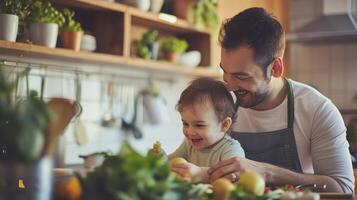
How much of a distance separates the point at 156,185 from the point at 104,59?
190cm

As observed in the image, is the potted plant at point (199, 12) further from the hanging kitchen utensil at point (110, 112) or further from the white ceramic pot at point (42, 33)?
the white ceramic pot at point (42, 33)

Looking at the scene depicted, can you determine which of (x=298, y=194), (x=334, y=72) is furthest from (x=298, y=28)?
(x=298, y=194)

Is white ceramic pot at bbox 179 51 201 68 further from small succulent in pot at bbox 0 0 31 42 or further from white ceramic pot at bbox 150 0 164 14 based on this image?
small succulent in pot at bbox 0 0 31 42

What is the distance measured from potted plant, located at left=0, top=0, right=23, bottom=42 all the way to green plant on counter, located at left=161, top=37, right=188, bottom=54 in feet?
3.58

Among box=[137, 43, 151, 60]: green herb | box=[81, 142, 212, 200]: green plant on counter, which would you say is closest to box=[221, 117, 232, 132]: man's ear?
box=[81, 142, 212, 200]: green plant on counter

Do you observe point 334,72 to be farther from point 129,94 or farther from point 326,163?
point 326,163

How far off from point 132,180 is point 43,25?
5.52 feet

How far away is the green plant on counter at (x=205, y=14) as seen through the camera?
3412 millimetres

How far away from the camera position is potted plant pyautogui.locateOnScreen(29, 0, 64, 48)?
2.44 metres

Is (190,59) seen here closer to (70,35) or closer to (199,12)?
(199,12)

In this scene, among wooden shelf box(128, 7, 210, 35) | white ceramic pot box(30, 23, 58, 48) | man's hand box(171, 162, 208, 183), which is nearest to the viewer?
man's hand box(171, 162, 208, 183)

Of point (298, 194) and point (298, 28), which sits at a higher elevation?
point (298, 28)

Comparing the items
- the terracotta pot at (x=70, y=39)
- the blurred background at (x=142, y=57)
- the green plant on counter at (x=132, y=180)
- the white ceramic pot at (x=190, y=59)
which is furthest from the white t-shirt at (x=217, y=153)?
the white ceramic pot at (x=190, y=59)

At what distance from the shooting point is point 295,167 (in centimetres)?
187
